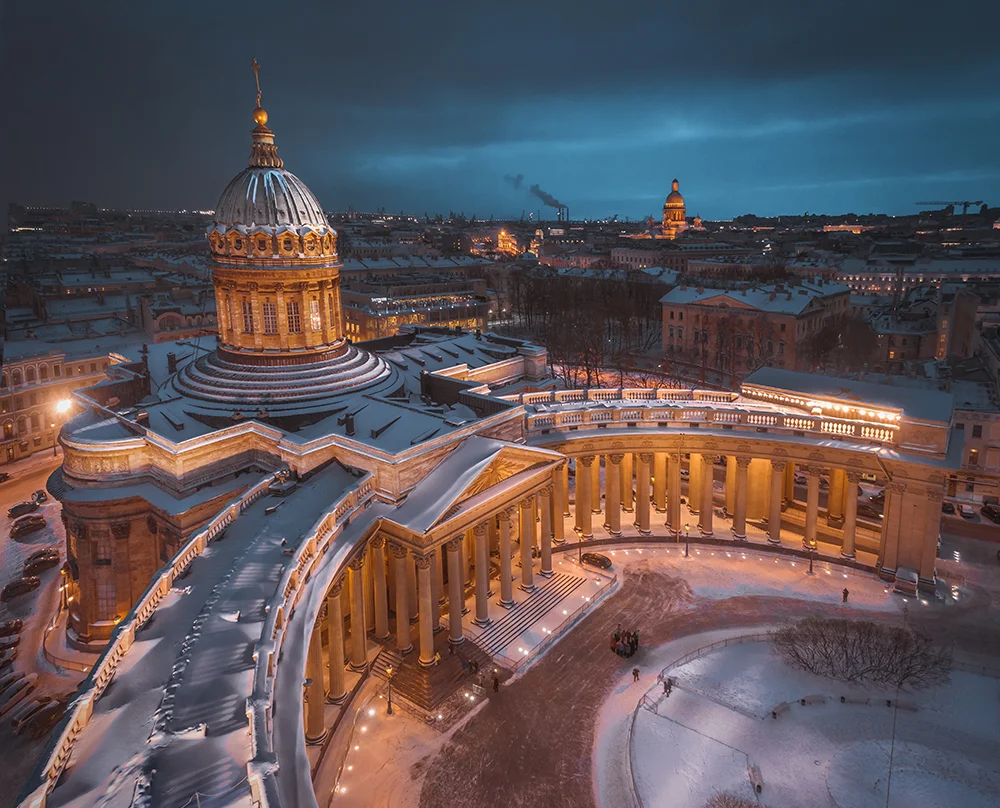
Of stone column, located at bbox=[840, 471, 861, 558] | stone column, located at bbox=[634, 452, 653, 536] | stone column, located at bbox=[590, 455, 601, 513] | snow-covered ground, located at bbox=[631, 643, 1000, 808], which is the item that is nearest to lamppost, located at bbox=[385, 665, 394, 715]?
snow-covered ground, located at bbox=[631, 643, 1000, 808]

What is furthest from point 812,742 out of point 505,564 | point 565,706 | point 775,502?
point 775,502

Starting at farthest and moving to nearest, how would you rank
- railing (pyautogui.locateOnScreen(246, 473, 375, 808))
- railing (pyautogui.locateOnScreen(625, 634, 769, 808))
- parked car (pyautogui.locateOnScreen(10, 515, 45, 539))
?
parked car (pyautogui.locateOnScreen(10, 515, 45, 539)), railing (pyautogui.locateOnScreen(625, 634, 769, 808)), railing (pyautogui.locateOnScreen(246, 473, 375, 808))

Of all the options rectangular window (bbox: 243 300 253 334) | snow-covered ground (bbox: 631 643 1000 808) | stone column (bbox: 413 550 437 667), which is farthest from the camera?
rectangular window (bbox: 243 300 253 334)

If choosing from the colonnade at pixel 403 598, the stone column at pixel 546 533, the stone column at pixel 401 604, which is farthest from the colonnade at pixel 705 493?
the stone column at pixel 401 604

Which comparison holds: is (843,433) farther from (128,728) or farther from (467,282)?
(467,282)

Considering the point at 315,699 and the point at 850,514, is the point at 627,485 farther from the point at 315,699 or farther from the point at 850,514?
the point at 315,699

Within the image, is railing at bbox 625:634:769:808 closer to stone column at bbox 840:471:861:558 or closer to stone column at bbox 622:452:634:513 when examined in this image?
stone column at bbox 840:471:861:558

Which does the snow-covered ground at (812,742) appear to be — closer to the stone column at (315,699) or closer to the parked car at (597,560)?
the parked car at (597,560)

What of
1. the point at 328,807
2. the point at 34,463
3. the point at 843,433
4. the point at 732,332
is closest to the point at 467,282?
the point at 732,332
